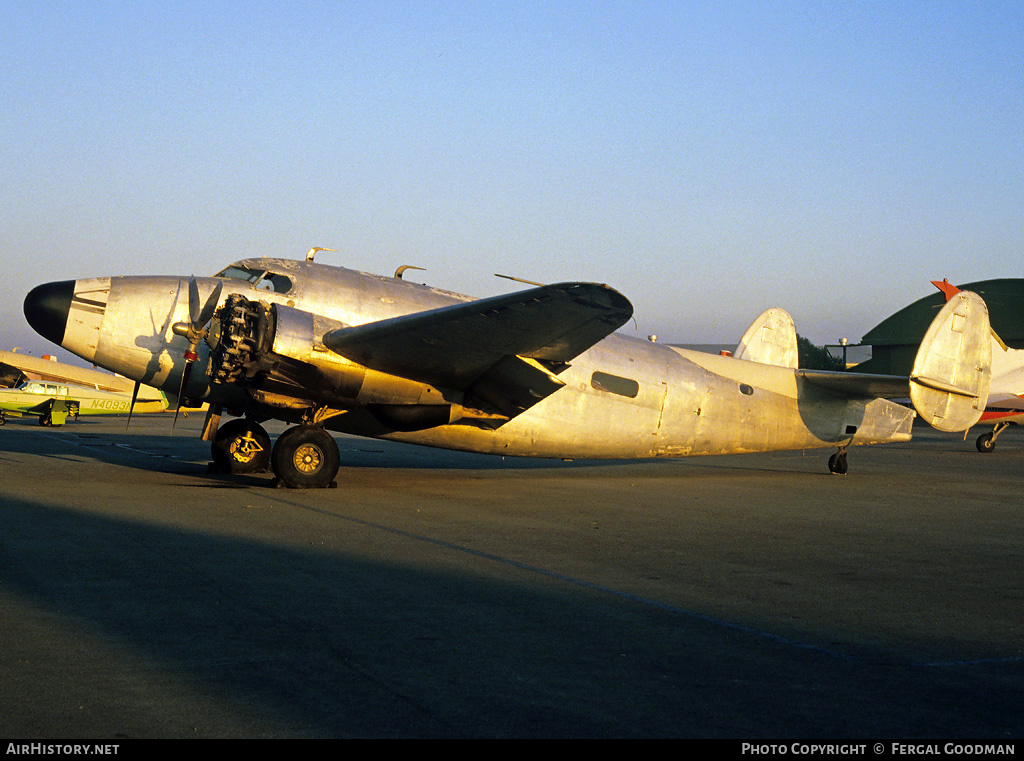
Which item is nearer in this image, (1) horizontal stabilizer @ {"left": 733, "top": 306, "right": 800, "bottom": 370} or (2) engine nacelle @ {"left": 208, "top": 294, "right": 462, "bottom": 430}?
(2) engine nacelle @ {"left": 208, "top": 294, "right": 462, "bottom": 430}

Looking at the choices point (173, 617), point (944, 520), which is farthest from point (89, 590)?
point (944, 520)

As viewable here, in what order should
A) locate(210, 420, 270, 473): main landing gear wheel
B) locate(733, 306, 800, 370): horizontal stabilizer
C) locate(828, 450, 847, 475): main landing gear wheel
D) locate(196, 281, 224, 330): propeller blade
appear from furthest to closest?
1. locate(733, 306, 800, 370): horizontal stabilizer
2. locate(828, 450, 847, 475): main landing gear wheel
3. locate(210, 420, 270, 473): main landing gear wheel
4. locate(196, 281, 224, 330): propeller blade

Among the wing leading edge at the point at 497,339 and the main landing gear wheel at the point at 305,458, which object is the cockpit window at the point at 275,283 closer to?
the wing leading edge at the point at 497,339

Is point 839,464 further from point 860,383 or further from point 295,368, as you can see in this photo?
point 295,368

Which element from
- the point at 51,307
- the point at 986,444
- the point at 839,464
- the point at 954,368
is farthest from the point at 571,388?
the point at 986,444

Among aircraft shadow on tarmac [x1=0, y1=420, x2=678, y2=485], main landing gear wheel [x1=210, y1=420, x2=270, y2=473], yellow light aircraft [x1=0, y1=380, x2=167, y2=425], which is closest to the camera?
main landing gear wheel [x1=210, y1=420, x2=270, y2=473]

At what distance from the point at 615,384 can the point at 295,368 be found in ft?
18.6

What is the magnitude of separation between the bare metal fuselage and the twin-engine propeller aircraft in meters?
0.03

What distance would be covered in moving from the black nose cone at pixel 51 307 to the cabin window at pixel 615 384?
8.48 metres

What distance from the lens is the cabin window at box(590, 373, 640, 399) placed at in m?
15.0

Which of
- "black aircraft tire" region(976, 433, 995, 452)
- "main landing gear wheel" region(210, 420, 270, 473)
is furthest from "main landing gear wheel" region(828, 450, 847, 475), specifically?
"black aircraft tire" region(976, 433, 995, 452)

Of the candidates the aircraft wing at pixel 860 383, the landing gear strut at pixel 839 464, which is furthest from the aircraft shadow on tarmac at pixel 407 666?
the landing gear strut at pixel 839 464

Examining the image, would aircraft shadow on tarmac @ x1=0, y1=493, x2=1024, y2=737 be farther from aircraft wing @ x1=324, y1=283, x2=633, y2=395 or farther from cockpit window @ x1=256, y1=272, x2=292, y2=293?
cockpit window @ x1=256, y1=272, x2=292, y2=293

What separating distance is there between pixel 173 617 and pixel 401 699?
2.04 metres
